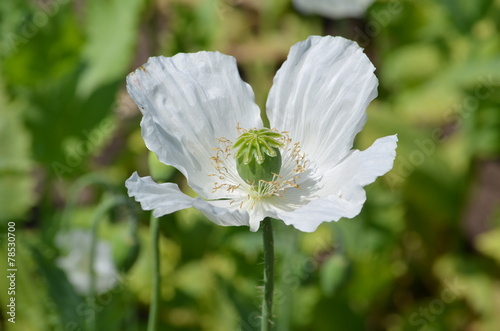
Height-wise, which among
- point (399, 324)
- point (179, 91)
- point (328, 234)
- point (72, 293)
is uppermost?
point (179, 91)

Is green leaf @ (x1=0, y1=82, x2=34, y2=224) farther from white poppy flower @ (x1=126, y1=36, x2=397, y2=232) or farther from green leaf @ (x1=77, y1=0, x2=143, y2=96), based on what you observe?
white poppy flower @ (x1=126, y1=36, x2=397, y2=232)

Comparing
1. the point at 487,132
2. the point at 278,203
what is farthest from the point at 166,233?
the point at 278,203

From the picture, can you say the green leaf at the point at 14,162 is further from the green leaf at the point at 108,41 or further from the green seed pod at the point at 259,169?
the green seed pod at the point at 259,169

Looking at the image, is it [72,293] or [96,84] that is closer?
[72,293]

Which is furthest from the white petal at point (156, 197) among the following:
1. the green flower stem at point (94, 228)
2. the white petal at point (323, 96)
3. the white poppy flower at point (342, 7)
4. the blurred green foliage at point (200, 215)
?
the white poppy flower at point (342, 7)

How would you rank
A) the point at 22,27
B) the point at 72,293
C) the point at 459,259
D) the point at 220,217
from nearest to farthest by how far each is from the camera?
1. the point at 220,217
2. the point at 72,293
3. the point at 22,27
4. the point at 459,259

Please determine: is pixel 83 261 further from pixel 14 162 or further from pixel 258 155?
pixel 258 155

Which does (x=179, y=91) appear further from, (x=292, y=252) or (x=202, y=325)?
(x=202, y=325)

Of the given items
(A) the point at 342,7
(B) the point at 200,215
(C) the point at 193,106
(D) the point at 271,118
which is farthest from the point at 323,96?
(A) the point at 342,7

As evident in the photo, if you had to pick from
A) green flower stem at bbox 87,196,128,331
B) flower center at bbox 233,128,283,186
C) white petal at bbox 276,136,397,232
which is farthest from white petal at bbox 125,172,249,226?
green flower stem at bbox 87,196,128,331
